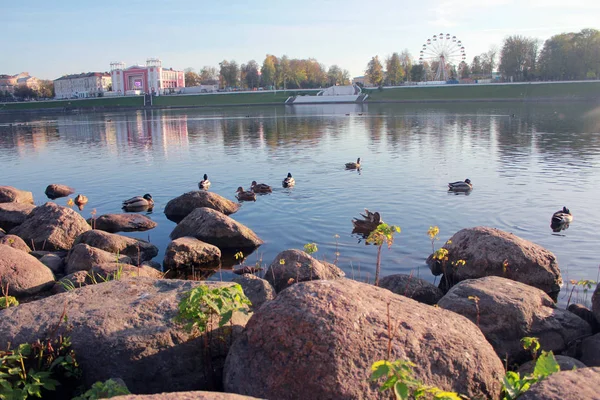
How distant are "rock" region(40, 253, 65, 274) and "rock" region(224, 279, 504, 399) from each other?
7.47 metres

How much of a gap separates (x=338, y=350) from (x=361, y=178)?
18.5 m

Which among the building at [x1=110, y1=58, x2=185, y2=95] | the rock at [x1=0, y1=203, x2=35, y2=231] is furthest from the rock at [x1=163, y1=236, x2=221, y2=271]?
the building at [x1=110, y1=58, x2=185, y2=95]

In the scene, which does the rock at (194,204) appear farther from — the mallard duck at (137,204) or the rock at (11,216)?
the rock at (11,216)

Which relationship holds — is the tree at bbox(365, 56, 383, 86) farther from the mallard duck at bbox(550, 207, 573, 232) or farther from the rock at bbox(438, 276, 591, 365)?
the rock at bbox(438, 276, 591, 365)

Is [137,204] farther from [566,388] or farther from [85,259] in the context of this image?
[566,388]

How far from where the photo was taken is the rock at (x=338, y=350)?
4.18 metres

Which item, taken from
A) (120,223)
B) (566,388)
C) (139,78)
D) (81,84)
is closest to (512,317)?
(566,388)

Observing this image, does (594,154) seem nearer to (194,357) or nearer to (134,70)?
(194,357)

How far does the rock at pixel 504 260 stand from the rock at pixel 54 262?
7.70 metres

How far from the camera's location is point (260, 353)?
4.46 m

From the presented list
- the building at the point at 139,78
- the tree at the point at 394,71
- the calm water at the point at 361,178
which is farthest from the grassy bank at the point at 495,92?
the building at the point at 139,78

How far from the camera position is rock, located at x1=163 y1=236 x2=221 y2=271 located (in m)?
11.4

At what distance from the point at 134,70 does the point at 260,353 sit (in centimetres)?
17595

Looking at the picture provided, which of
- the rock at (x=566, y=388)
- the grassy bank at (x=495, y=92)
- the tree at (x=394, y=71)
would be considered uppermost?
the tree at (x=394, y=71)
